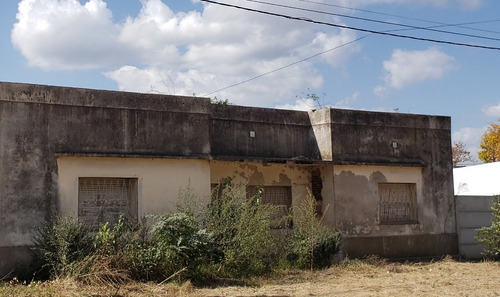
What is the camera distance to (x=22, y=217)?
12906mm

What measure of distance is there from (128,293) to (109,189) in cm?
328

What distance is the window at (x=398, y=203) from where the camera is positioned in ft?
59.2

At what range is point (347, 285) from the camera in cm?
1312

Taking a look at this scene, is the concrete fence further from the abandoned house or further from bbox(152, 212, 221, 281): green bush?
bbox(152, 212, 221, 281): green bush

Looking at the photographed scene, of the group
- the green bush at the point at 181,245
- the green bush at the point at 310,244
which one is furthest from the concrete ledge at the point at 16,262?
the green bush at the point at 310,244

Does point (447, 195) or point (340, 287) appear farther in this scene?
point (447, 195)

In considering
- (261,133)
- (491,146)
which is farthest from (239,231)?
(491,146)

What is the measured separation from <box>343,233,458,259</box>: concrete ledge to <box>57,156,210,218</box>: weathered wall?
4621mm

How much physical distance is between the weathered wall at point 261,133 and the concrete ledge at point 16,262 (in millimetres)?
4873

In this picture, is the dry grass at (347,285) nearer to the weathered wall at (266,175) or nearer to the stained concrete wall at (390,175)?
the stained concrete wall at (390,175)

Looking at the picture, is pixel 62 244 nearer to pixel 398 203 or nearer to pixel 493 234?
pixel 398 203

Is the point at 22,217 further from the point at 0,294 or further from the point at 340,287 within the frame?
the point at 340,287

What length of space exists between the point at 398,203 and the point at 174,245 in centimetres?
807

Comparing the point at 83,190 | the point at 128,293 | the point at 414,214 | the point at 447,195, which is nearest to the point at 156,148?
the point at 83,190
